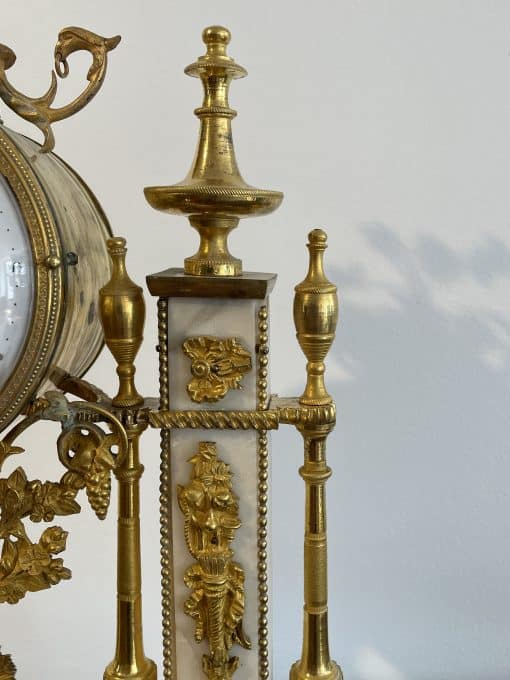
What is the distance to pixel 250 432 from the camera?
2.74 feet

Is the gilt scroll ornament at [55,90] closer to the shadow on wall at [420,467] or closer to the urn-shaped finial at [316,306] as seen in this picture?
the urn-shaped finial at [316,306]

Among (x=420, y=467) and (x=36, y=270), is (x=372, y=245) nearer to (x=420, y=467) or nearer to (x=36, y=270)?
(x=420, y=467)

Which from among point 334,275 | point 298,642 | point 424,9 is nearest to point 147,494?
point 298,642

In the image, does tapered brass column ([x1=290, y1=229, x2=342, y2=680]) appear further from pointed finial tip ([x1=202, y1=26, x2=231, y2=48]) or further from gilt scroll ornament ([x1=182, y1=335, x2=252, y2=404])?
pointed finial tip ([x1=202, y1=26, x2=231, y2=48])

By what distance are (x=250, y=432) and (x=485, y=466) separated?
1.71 feet

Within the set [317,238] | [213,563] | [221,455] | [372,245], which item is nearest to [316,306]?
[317,238]

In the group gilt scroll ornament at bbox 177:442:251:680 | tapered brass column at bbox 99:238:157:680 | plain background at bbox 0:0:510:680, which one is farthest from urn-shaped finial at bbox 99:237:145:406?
plain background at bbox 0:0:510:680

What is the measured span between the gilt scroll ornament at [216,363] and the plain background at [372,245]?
392mm

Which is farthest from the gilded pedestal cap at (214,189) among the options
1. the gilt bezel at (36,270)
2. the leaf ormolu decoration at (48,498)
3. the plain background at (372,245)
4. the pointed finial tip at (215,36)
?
the plain background at (372,245)

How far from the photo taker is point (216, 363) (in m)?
0.82

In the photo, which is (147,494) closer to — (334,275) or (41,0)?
(334,275)

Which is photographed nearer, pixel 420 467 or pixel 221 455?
pixel 221 455

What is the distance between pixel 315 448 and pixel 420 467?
1.38 feet

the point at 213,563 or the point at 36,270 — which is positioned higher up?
the point at 36,270
